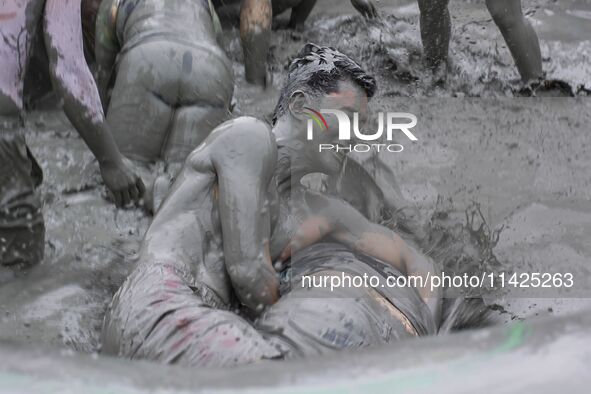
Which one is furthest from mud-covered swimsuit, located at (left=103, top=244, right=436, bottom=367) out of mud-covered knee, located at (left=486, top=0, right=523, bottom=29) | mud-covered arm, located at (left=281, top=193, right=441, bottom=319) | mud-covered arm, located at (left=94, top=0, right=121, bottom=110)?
mud-covered knee, located at (left=486, top=0, right=523, bottom=29)

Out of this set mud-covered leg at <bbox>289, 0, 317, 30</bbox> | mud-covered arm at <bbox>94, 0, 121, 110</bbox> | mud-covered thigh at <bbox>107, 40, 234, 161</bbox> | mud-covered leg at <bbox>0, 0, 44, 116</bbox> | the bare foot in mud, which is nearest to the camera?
mud-covered leg at <bbox>0, 0, 44, 116</bbox>

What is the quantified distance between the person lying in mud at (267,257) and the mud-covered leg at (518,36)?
1.89m

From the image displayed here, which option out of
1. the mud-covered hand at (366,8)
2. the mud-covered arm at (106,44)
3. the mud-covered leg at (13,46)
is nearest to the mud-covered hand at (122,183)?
the mud-covered leg at (13,46)

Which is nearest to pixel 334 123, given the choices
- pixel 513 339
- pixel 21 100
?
pixel 21 100

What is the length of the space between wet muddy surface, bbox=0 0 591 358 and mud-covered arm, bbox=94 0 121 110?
0.29 m

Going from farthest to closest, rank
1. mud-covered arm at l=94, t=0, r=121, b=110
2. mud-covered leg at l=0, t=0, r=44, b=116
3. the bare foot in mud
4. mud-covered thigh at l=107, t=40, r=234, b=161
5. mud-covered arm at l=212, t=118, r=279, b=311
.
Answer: the bare foot in mud, mud-covered arm at l=94, t=0, r=121, b=110, mud-covered thigh at l=107, t=40, r=234, b=161, mud-covered leg at l=0, t=0, r=44, b=116, mud-covered arm at l=212, t=118, r=279, b=311

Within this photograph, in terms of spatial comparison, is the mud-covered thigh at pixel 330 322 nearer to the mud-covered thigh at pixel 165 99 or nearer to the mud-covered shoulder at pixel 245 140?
the mud-covered shoulder at pixel 245 140

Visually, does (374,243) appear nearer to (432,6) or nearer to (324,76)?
(324,76)

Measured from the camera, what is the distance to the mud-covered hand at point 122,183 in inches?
117

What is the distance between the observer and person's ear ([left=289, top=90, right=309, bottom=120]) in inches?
98.0

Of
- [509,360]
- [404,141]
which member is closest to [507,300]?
[404,141]

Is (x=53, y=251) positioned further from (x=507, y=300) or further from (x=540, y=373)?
(x=540, y=373)

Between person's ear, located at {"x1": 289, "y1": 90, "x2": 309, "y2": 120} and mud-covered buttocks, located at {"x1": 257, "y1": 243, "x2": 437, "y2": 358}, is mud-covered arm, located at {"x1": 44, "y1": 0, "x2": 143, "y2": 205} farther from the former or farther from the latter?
mud-covered buttocks, located at {"x1": 257, "y1": 243, "x2": 437, "y2": 358}

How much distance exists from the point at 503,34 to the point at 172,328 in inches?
117
